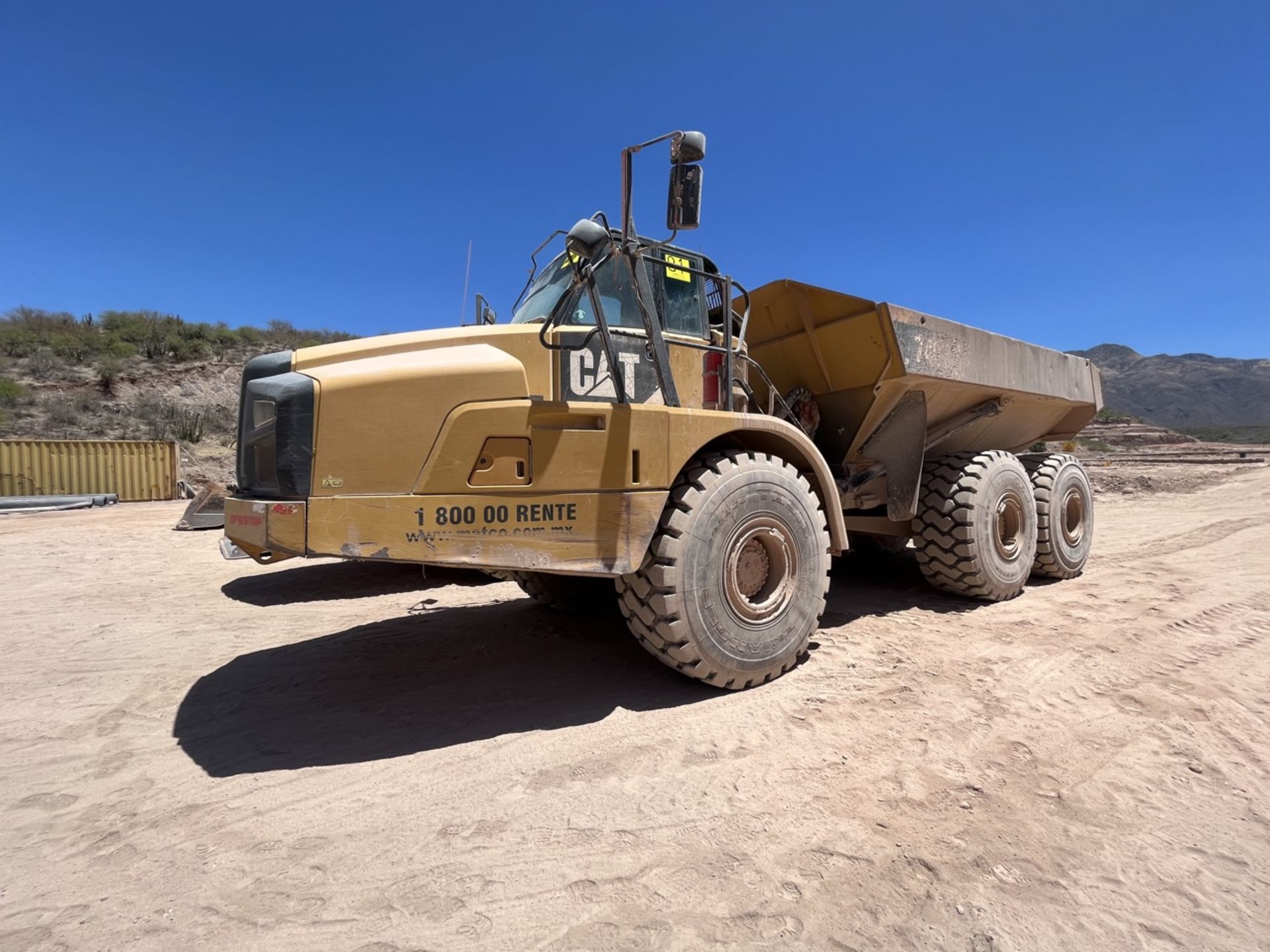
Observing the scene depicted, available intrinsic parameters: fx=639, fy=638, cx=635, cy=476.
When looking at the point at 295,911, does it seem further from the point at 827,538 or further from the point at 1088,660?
the point at 1088,660

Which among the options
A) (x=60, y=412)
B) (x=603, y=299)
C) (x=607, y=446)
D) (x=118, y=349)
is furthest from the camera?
(x=118, y=349)

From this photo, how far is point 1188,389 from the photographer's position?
106 metres

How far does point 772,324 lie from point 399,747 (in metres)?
4.14

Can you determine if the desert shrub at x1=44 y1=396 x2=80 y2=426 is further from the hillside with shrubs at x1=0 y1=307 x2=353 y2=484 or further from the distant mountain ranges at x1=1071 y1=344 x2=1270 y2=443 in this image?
the distant mountain ranges at x1=1071 y1=344 x2=1270 y2=443

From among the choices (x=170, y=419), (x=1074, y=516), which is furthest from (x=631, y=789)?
(x=170, y=419)

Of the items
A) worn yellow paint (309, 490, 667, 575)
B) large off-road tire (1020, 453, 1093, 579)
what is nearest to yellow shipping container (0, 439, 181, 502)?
worn yellow paint (309, 490, 667, 575)

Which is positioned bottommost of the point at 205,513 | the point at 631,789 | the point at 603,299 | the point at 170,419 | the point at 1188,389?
the point at 205,513

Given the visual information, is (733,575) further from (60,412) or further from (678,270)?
(60,412)

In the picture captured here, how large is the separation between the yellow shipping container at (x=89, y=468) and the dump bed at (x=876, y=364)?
64.8 ft

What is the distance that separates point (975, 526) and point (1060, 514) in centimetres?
169

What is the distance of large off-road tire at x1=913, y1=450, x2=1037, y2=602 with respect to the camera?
508 cm

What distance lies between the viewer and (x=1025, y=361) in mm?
5934

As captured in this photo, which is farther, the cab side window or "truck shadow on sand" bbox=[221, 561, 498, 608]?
"truck shadow on sand" bbox=[221, 561, 498, 608]

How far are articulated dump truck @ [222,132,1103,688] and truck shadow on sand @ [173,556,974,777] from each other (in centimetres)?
44
